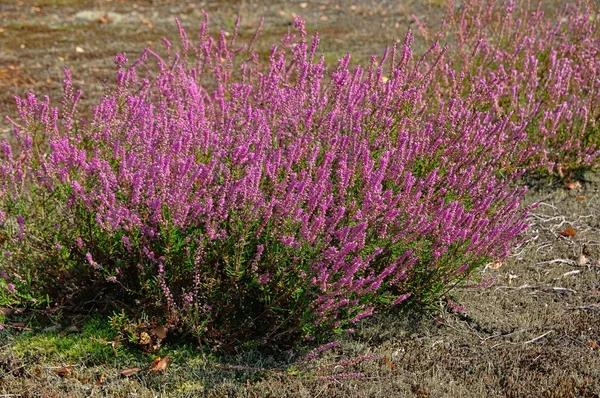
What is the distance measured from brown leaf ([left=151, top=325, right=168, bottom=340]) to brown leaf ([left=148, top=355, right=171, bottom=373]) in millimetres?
120

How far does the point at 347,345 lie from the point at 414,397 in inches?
18.5

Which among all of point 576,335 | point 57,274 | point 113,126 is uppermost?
point 113,126

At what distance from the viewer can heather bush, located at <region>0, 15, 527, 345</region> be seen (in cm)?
304

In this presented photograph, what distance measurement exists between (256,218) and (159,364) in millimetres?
852

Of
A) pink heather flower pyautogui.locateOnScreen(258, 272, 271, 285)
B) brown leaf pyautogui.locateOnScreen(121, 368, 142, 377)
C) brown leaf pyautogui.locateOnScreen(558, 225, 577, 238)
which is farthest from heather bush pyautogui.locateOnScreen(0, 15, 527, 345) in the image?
brown leaf pyautogui.locateOnScreen(558, 225, 577, 238)

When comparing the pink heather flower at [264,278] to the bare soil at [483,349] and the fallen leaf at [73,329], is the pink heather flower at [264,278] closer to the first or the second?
the bare soil at [483,349]

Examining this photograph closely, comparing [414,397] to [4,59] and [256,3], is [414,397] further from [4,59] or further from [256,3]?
[256,3]

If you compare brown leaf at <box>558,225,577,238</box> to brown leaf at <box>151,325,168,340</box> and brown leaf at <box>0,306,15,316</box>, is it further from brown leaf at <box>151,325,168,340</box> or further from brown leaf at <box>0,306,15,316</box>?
brown leaf at <box>0,306,15,316</box>

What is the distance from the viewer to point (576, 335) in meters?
3.63

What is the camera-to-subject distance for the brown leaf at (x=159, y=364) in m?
3.21

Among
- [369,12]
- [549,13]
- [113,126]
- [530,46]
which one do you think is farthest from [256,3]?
[113,126]

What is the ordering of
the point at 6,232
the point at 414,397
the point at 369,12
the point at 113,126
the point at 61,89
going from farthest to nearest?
the point at 369,12, the point at 61,89, the point at 113,126, the point at 6,232, the point at 414,397

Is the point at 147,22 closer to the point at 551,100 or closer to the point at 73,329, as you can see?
the point at 551,100

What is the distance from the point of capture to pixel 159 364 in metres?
3.23
